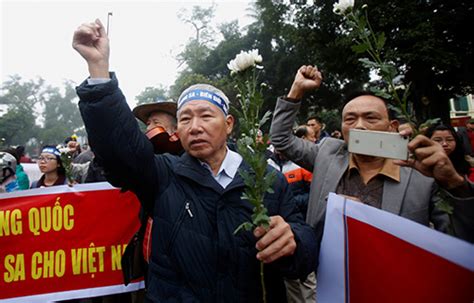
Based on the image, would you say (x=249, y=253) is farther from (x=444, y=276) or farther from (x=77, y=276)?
(x=77, y=276)

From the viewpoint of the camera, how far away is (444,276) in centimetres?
124

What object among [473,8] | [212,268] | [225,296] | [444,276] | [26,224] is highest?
[473,8]

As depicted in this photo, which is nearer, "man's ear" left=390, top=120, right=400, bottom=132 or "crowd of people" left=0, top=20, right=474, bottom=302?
"crowd of people" left=0, top=20, right=474, bottom=302

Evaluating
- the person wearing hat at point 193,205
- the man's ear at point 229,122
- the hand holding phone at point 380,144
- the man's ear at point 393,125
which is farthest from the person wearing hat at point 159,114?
the hand holding phone at point 380,144

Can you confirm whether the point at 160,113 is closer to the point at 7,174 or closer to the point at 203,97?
the point at 203,97

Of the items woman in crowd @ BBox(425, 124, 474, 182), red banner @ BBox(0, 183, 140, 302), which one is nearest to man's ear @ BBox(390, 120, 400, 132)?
woman in crowd @ BBox(425, 124, 474, 182)

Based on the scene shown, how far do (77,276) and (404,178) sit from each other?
8.86 feet

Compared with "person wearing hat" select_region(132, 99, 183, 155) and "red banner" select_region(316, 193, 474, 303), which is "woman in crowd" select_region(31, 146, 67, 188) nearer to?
"person wearing hat" select_region(132, 99, 183, 155)

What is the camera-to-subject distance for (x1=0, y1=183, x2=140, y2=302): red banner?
9.76 feet

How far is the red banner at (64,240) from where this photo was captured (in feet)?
9.76

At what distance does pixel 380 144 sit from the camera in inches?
49.9

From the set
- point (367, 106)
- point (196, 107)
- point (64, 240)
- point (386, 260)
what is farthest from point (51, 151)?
point (386, 260)

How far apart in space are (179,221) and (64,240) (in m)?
1.96

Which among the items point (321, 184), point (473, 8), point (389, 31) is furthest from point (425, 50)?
point (321, 184)
